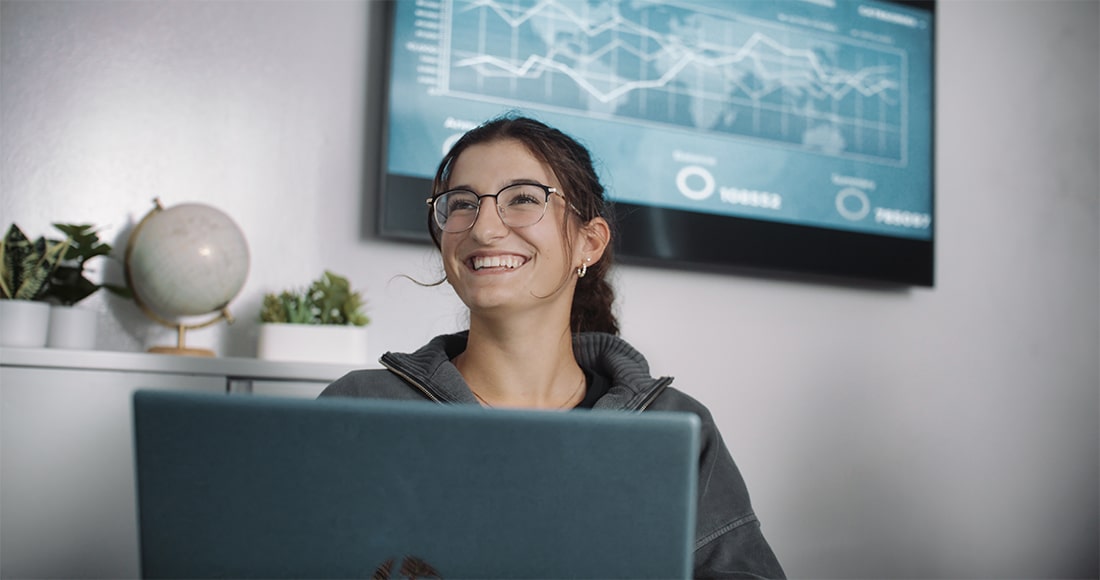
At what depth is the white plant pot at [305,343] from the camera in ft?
5.98

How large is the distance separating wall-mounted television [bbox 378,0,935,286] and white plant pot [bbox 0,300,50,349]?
74cm

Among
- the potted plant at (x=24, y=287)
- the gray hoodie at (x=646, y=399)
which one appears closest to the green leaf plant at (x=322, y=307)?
the potted plant at (x=24, y=287)

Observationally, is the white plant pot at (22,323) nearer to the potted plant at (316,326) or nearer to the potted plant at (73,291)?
the potted plant at (73,291)

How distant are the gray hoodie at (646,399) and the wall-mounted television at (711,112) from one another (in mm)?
789

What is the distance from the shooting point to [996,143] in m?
2.92

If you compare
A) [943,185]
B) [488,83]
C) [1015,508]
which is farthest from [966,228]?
[488,83]

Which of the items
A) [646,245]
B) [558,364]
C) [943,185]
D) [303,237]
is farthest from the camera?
[943,185]

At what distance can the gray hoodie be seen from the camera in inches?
45.4

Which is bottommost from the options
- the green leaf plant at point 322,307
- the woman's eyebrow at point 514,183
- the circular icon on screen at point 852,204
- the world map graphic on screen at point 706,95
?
the green leaf plant at point 322,307

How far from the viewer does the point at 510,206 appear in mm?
1278

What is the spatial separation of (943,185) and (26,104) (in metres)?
2.39

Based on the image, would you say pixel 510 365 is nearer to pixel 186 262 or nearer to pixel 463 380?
pixel 463 380

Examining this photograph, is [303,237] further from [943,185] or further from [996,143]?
[996,143]

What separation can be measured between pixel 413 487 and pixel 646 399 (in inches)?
28.3
